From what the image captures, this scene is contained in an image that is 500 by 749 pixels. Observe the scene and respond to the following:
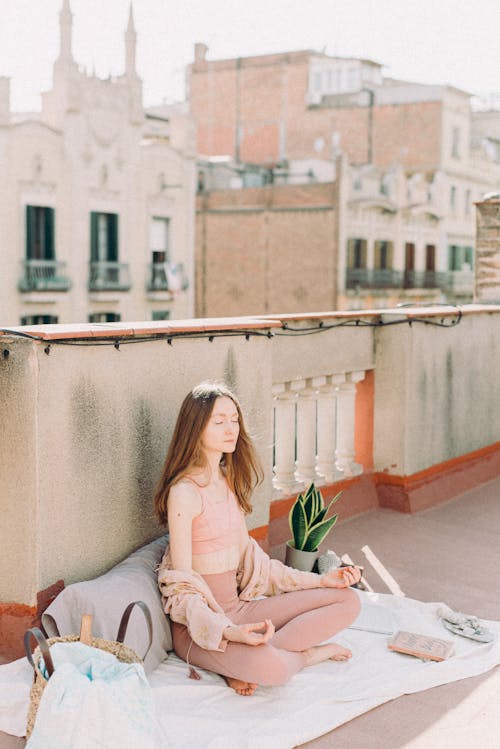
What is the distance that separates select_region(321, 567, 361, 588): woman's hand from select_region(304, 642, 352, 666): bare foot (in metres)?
0.26

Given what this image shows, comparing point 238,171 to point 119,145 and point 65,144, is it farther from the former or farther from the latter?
point 65,144

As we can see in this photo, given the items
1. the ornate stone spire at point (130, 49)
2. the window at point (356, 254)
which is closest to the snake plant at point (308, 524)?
the ornate stone spire at point (130, 49)

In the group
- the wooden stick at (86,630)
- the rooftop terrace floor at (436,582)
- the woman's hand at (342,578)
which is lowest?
the rooftop terrace floor at (436,582)

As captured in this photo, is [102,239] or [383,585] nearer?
[383,585]

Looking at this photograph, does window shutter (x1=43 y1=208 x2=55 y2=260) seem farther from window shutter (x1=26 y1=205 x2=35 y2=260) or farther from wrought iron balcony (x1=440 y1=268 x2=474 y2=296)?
wrought iron balcony (x1=440 y1=268 x2=474 y2=296)

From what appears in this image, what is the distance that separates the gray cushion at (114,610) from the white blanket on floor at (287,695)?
143 millimetres

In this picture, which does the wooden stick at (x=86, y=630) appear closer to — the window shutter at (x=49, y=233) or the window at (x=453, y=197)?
the window shutter at (x=49, y=233)

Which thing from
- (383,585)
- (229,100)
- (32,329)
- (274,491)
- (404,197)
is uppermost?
(229,100)

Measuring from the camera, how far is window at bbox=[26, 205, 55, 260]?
28.4 metres

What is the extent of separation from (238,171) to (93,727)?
35.7 metres

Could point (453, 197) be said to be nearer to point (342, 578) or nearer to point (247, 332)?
point (247, 332)

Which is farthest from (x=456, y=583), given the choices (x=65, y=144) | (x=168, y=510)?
(x=65, y=144)

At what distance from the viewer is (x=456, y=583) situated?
5.39 meters

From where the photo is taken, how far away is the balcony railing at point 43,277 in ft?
91.8
